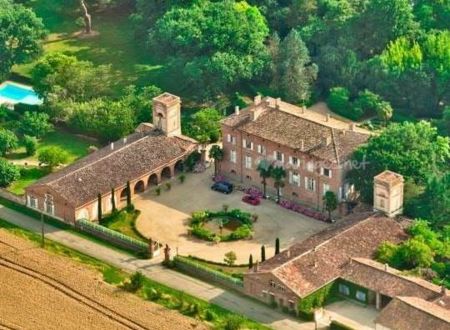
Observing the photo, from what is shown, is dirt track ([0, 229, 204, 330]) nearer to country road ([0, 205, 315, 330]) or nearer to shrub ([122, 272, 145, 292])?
shrub ([122, 272, 145, 292])

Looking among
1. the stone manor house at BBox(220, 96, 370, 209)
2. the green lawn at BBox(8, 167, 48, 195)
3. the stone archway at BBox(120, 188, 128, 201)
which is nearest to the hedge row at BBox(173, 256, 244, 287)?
the stone archway at BBox(120, 188, 128, 201)

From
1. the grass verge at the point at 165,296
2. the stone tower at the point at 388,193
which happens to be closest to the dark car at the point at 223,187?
the stone tower at the point at 388,193

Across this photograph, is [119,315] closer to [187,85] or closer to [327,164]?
[327,164]

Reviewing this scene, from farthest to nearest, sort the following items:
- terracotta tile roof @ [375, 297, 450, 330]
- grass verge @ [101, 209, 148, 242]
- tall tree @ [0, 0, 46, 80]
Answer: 1. tall tree @ [0, 0, 46, 80]
2. grass verge @ [101, 209, 148, 242]
3. terracotta tile roof @ [375, 297, 450, 330]

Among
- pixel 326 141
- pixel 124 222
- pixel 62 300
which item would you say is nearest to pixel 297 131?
pixel 326 141

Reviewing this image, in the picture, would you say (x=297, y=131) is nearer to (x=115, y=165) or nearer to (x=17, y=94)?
(x=115, y=165)

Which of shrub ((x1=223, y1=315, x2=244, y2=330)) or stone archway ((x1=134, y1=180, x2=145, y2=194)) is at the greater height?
stone archway ((x1=134, y1=180, x2=145, y2=194))

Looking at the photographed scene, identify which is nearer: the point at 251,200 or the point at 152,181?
the point at 251,200
